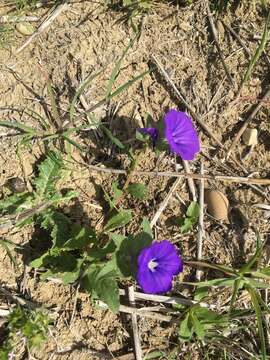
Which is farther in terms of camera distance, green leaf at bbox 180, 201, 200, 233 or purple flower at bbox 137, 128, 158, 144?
green leaf at bbox 180, 201, 200, 233

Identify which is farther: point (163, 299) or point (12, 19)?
point (12, 19)

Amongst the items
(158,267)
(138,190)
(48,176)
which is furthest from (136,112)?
(158,267)

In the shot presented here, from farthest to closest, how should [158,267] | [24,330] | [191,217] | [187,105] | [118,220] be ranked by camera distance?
[187,105] < [191,217] < [118,220] < [158,267] < [24,330]

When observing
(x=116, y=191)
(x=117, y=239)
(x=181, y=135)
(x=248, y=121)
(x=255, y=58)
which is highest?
(x=255, y=58)

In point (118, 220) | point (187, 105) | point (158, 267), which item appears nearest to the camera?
point (158, 267)

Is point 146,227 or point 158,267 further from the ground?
point 146,227

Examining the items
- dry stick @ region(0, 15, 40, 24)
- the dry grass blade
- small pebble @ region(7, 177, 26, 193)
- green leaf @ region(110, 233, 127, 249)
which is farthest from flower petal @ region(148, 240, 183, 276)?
dry stick @ region(0, 15, 40, 24)

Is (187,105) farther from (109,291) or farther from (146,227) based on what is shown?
(109,291)

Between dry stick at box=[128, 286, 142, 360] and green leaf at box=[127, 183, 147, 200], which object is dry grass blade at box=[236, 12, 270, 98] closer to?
green leaf at box=[127, 183, 147, 200]
